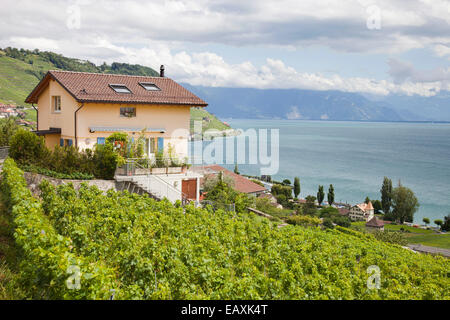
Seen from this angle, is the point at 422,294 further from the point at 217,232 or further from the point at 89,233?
the point at 89,233

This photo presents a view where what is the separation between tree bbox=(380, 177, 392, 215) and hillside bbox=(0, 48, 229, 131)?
93.5 m

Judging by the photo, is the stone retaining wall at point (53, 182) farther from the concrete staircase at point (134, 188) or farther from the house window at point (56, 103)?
the house window at point (56, 103)

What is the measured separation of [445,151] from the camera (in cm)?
18962

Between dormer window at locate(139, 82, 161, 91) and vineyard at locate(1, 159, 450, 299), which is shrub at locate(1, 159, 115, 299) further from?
dormer window at locate(139, 82, 161, 91)

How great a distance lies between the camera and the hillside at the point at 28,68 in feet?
418

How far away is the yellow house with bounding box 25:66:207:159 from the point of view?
75.5 feet

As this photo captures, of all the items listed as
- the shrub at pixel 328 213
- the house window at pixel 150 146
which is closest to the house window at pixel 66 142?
the house window at pixel 150 146

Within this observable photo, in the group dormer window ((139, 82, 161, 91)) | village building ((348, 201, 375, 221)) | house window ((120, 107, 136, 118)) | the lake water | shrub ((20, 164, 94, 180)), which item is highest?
dormer window ((139, 82, 161, 91))

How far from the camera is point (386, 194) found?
9094 centimetres

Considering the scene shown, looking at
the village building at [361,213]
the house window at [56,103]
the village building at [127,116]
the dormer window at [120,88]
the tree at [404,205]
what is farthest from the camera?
the tree at [404,205]

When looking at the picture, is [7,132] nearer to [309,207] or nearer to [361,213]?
[309,207]

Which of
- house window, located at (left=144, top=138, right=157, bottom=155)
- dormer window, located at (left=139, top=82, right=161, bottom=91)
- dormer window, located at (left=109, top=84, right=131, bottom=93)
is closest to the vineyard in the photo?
house window, located at (left=144, top=138, right=157, bottom=155)
